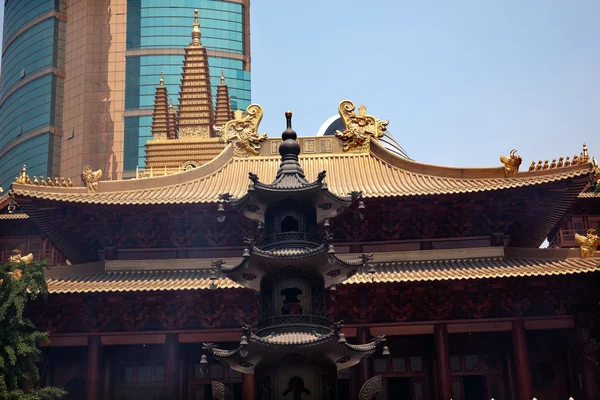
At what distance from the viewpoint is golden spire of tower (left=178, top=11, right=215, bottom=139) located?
5912cm

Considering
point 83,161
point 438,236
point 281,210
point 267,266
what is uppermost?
point 83,161

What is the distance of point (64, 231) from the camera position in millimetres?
27484

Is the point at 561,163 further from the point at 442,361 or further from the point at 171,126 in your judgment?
the point at 171,126

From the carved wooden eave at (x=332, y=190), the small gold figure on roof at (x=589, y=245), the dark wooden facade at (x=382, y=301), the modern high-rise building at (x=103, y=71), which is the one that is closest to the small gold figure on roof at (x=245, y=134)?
the carved wooden eave at (x=332, y=190)

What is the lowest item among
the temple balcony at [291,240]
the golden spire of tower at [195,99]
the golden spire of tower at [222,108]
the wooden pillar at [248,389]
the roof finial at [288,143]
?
the wooden pillar at [248,389]

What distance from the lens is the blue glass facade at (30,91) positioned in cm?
9444

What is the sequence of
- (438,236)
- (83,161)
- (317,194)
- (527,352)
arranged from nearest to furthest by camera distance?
(317,194), (527,352), (438,236), (83,161)

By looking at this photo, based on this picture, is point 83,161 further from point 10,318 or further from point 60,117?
point 10,318

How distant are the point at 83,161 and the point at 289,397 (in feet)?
247

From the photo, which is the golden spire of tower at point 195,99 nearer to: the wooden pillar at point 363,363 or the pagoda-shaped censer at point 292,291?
the wooden pillar at point 363,363

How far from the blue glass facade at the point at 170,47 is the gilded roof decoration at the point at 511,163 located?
217 ft

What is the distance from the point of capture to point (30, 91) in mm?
97625

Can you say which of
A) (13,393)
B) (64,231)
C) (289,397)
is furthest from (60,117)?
(289,397)

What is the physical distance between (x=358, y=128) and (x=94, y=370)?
11661 mm
